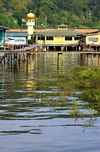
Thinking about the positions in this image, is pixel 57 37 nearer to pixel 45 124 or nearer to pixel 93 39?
pixel 93 39

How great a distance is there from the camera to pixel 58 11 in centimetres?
17875

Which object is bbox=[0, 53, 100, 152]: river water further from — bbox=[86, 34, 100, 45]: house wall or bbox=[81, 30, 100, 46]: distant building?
bbox=[86, 34, 100, 45]: house wall

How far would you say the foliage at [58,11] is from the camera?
6437 inches

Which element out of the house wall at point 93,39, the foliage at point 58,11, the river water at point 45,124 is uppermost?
the foliage at point 58,11

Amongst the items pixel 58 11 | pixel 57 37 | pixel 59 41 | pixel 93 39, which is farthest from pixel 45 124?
pixel 58 11

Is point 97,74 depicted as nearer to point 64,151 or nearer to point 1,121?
point 1,121

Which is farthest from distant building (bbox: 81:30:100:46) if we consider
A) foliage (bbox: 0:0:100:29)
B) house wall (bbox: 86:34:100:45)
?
foliage (bbox: 0:0:100:29)

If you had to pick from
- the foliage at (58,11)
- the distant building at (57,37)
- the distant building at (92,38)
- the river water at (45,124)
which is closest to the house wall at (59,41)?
the distant building at (57,37)

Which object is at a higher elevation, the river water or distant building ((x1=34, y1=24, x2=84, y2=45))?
distant building ((x1=34, y1=24, x2=84, y2=45))

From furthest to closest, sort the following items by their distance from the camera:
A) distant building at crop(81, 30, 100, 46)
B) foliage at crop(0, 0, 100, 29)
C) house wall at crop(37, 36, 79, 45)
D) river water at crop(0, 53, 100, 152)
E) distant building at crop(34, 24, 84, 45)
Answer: foliage at crop(0, 0, 100, 29) < house wall at crop(37, 36, 79, 45) < distant building at crop(34, 24, 84, 45) < distant building at crop(81, 30, 100, 46) < river water at crop(0, 53, 100, 152)

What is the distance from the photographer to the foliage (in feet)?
536

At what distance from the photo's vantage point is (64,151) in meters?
11.8

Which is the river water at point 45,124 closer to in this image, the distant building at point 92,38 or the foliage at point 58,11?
the distant building at point 92,38

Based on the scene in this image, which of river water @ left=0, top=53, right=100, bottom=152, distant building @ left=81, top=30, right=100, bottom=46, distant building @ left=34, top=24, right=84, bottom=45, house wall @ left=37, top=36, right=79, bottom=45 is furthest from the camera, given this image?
house wall @ left=37, top=36, right=79, bottom=45
